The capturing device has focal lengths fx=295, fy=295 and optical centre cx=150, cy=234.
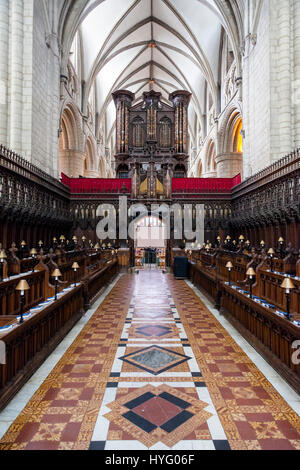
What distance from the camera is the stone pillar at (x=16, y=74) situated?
1094cm

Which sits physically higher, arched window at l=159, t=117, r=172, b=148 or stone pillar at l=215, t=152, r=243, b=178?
arched window at l=159, t=117, r=172, b=148

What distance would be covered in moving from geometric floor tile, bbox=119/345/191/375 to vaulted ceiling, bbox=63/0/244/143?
59.0 ft

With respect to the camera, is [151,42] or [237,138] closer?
[237,138]

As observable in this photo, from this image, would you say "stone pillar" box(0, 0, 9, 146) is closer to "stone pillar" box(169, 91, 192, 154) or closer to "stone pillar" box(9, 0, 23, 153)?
"stone pillar" box(9, 0, 23, 153)

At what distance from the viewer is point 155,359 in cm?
412

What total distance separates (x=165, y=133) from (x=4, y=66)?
13.5m

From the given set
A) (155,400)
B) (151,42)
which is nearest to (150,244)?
(151,42)

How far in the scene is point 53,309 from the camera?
4.43 meters

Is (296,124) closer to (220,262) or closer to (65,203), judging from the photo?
(220,262)

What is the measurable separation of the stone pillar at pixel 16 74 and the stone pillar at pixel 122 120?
11.1 m

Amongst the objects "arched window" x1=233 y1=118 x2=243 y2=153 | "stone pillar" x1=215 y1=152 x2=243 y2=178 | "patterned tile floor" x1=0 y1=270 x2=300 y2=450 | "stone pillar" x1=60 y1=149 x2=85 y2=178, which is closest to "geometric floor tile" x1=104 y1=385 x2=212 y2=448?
"patterned tile floor" x1=0 y1=270 x2=300 y2=450

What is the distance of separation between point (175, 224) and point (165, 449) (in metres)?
15.1

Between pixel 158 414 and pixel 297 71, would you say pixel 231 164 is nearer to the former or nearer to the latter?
pixel 297 71

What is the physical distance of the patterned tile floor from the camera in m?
2.41
